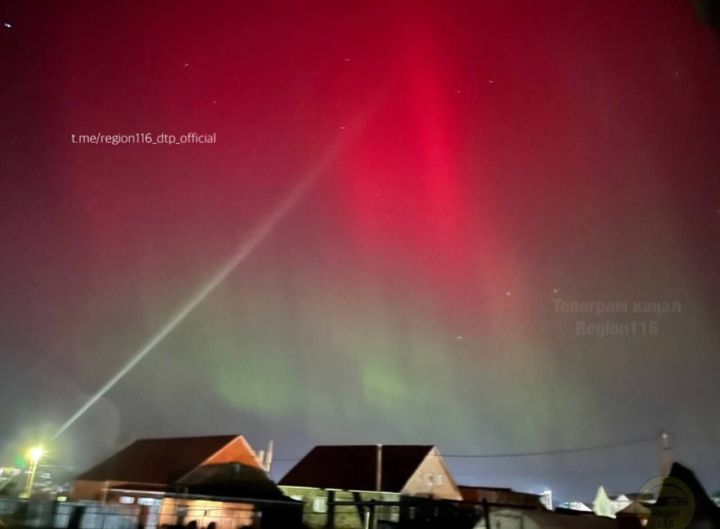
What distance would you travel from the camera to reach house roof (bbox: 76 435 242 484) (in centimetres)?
1342

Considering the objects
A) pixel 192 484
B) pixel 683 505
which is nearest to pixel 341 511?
pixel 192 484

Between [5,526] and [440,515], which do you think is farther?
[440,515]

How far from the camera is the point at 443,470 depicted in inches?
657

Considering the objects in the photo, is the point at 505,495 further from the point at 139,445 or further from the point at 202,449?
the point at 139,445

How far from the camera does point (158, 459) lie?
48.2 ft

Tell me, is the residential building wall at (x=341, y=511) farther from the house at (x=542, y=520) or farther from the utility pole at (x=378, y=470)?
the house at (x=542, y=520)

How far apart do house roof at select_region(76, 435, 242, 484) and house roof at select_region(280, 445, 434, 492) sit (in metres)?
2.66

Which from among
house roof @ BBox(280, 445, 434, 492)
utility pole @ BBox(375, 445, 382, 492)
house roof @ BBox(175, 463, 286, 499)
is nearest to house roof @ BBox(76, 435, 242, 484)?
house roof @ BBox(175, 463, 286, 499)

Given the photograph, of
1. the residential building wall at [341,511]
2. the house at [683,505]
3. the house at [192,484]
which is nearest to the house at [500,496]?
the residential building wall at [341,511]

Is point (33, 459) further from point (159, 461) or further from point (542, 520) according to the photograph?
point (542, 520)

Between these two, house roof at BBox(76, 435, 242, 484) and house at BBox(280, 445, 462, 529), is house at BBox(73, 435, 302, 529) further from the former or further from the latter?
house at BBox(280, 445, 462, 529)

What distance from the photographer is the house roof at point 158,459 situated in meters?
13.4

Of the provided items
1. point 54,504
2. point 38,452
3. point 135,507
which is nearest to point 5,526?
point 54,504

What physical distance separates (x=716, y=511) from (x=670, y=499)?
431 mm
